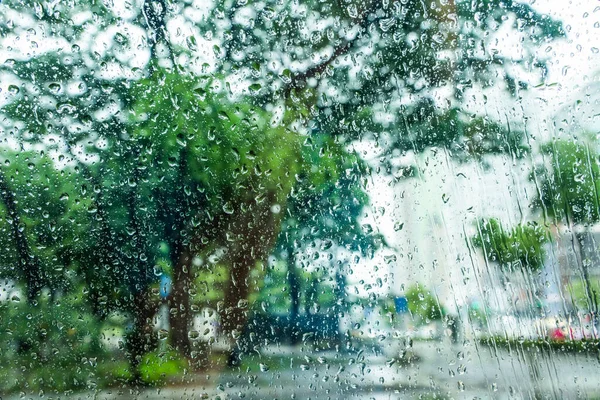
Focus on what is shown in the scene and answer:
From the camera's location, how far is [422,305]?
1.74 meters

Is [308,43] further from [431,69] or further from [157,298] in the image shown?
[157,298]

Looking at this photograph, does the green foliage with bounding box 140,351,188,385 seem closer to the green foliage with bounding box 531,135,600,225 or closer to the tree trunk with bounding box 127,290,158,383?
the tree trunk with bounding box 127,290,158,383

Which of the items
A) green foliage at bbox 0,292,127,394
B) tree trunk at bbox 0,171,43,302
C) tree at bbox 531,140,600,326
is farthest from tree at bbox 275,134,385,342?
tree trunk at bbox 0,171,43,302

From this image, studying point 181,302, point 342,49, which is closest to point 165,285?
point 181,302

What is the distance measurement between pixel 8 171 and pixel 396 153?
141 cm

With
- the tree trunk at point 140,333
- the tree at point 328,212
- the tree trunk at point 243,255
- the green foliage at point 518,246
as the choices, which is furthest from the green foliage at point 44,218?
the green foliage at point 518,246

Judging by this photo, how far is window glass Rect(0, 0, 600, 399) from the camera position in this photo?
169 cm

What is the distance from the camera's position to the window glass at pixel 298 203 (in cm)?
169

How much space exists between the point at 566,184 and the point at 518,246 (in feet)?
0.93

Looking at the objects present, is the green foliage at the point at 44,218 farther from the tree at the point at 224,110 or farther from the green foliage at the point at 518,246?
the green foliage at the point at 518,246

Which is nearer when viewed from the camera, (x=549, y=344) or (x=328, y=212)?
(x=549, y=344)

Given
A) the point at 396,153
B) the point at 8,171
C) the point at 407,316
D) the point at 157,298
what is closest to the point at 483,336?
the point at 407,316

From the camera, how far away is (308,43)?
1854 mm

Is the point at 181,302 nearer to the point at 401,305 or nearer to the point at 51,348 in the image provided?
the point at 51,348
